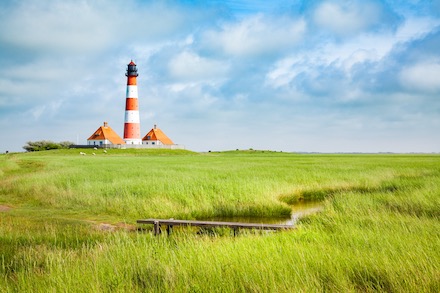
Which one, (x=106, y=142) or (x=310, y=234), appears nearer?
(x=310, y=234)

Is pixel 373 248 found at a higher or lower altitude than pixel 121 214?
higher

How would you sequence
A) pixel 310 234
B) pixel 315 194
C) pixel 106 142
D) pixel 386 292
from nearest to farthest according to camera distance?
pixel 386 292 < pixel 310 234 < pixel 315 194 < pixel 106 142

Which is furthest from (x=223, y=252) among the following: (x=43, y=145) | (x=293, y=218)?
(x=43, y=145)

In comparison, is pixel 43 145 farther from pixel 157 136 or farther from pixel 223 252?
pixel 223 252

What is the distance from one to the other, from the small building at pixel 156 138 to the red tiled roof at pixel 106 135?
20.9 feet

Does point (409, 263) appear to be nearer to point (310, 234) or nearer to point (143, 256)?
point (310, 234)

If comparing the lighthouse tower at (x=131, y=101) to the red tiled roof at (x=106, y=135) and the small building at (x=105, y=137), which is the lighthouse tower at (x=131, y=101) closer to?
the small building at (x=105, y=137)

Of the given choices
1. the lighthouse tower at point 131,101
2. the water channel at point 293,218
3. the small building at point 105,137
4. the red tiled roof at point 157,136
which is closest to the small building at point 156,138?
the red tiled roof at point 157,136

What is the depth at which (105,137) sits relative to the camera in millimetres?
80125

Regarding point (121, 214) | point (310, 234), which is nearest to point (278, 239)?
point (310, 234)

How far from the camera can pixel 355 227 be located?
891 centimetres

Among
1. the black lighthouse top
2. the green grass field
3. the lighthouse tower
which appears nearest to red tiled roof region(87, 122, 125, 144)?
the lighthouse tower

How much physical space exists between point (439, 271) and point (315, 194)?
14.4 m

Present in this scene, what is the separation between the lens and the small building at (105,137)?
7989 cm
